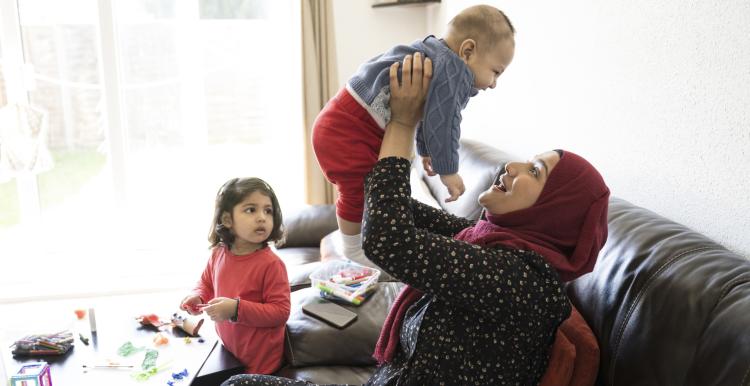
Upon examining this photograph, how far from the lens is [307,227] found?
3242 millimetres

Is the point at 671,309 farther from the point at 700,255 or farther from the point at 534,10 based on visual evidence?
the point at 534,10

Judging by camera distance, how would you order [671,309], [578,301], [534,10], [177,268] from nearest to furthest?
[671,309], [578,301], [534,10], [177,268]

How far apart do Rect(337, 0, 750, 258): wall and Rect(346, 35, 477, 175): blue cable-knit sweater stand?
0.54 meters

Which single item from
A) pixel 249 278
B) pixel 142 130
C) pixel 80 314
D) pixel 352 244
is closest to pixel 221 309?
pixel 249 278

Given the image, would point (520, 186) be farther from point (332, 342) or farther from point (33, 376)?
point (33, 376)

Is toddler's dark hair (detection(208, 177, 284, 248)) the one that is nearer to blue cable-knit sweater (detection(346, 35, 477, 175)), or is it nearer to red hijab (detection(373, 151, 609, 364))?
blue cable-knit sweater (detection(346, 35, 477, 175))

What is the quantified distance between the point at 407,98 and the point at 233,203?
2.92 ft

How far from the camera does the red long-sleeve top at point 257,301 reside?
185cm

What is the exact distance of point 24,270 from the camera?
4.11 metres

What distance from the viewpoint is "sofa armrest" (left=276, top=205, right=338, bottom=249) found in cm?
321

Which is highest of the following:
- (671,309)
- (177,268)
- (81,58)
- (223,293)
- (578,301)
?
(81,58)

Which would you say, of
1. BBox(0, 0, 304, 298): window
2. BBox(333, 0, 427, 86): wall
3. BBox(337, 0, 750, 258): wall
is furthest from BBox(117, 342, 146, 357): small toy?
BBox(333, 0, 427, 86): wall

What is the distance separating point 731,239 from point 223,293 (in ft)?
4.75

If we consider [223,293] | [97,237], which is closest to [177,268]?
[97,237]
